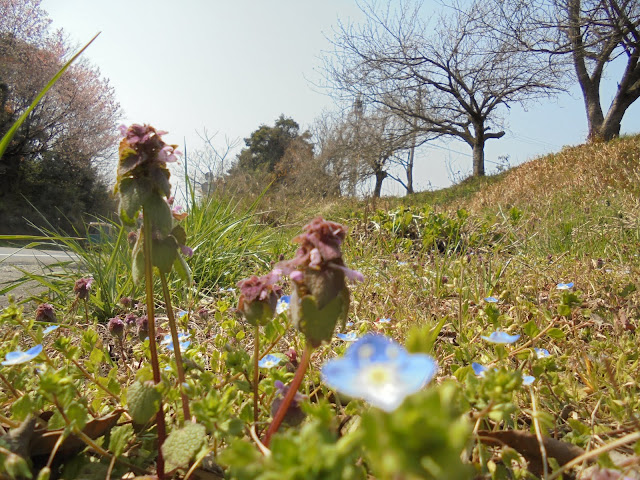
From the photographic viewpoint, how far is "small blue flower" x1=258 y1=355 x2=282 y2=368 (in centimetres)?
103

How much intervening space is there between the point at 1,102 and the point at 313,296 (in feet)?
57.9

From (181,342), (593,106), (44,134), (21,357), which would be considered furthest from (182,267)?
(44,134)

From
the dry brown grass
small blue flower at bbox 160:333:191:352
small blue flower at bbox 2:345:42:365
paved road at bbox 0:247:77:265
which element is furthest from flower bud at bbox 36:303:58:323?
the dry brown grass

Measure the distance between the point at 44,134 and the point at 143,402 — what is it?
17747mm

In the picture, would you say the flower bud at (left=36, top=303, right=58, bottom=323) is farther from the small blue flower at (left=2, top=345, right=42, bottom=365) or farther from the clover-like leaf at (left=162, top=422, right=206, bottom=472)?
the clover-like leaf at (left=162, top=422, right=206, bottom=472)

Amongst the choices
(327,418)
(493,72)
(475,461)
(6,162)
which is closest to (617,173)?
(475,461)

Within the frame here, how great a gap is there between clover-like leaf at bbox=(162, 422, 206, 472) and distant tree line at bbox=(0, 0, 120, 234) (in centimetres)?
1538

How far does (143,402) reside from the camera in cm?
67

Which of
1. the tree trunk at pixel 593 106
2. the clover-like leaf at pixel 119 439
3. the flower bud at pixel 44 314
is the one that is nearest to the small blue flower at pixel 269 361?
the clover-like leaf at pixel 119 439

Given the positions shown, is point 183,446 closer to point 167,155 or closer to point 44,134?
point 167,155

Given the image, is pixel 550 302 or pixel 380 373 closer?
pixel 380 373

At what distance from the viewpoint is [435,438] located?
25 centimetres

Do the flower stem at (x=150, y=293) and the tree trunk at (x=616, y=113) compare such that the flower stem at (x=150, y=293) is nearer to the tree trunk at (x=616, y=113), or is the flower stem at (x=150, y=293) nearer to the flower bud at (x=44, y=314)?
the flower bud at (x=44, y=314)

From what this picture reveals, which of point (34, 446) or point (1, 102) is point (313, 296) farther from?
point (1, 102)
